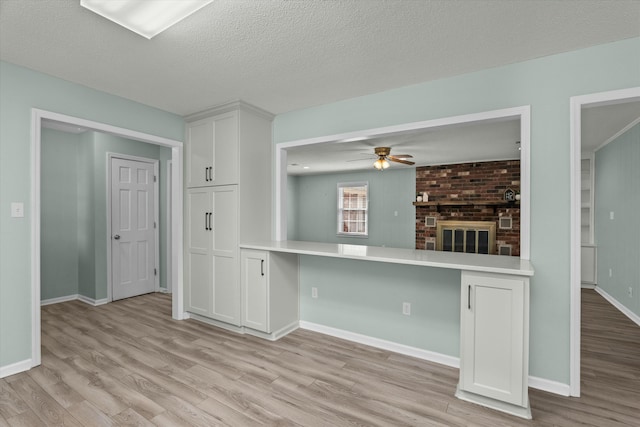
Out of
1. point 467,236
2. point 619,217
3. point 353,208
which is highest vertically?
point 353,208

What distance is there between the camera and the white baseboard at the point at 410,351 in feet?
7.45

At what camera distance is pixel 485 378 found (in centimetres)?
210

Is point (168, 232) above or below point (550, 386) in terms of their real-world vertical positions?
above

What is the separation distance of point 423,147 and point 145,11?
15.4 feet

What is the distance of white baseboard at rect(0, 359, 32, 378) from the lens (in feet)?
7.84

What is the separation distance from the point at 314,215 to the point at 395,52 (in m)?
7.49

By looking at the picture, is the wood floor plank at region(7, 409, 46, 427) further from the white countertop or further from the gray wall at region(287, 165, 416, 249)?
the gray wall at region(287, 165, 416, 249)

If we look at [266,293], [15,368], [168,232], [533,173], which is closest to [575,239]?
[533,173]

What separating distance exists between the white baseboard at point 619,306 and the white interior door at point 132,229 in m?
6.48

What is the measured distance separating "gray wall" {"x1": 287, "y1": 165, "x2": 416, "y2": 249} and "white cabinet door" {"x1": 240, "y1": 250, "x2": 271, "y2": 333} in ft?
17.7

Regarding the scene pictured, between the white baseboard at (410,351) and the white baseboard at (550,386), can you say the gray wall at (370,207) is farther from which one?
the white baseboard at (550,386)

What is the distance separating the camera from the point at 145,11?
69.6 inches

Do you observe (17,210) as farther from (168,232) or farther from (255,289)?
(168,232)

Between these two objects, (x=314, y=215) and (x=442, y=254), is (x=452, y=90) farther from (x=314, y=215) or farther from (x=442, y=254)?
(x=314, y=215)
